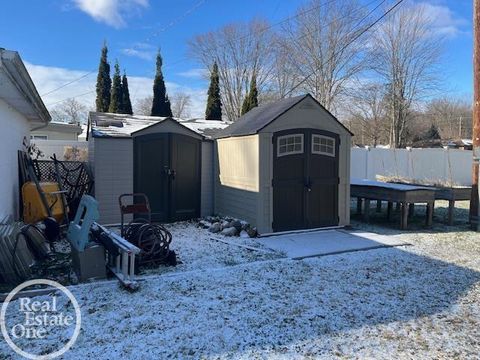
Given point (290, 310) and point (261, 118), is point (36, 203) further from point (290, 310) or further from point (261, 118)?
point (290, 310)

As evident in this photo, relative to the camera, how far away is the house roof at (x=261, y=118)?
6682mm

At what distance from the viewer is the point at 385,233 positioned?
7012mm

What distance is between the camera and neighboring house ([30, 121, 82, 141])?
63.2 feet

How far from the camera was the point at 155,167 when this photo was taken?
7.56 metres

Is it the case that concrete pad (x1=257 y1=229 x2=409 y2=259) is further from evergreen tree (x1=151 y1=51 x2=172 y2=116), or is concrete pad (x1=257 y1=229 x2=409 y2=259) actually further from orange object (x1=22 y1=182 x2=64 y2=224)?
evergreen tree (x1=151 y1=51 x2=172 y2=116)

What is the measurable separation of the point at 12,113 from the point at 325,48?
66.6ft

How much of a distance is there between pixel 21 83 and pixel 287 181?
4.31 meters

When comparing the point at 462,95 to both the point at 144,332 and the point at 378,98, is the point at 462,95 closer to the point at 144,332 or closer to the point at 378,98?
the point at 378,98

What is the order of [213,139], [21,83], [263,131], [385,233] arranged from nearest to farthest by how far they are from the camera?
[21,83], [263,131], [385,233], [213,139]

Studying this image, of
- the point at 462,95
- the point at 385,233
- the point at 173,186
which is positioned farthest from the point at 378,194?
the point at 462,95

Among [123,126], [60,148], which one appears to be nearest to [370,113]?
[60,148]

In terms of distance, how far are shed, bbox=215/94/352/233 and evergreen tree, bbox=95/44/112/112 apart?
1531 cm

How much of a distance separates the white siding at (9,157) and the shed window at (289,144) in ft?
14.3

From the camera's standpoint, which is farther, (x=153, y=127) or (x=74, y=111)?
(x=74, y=111)
